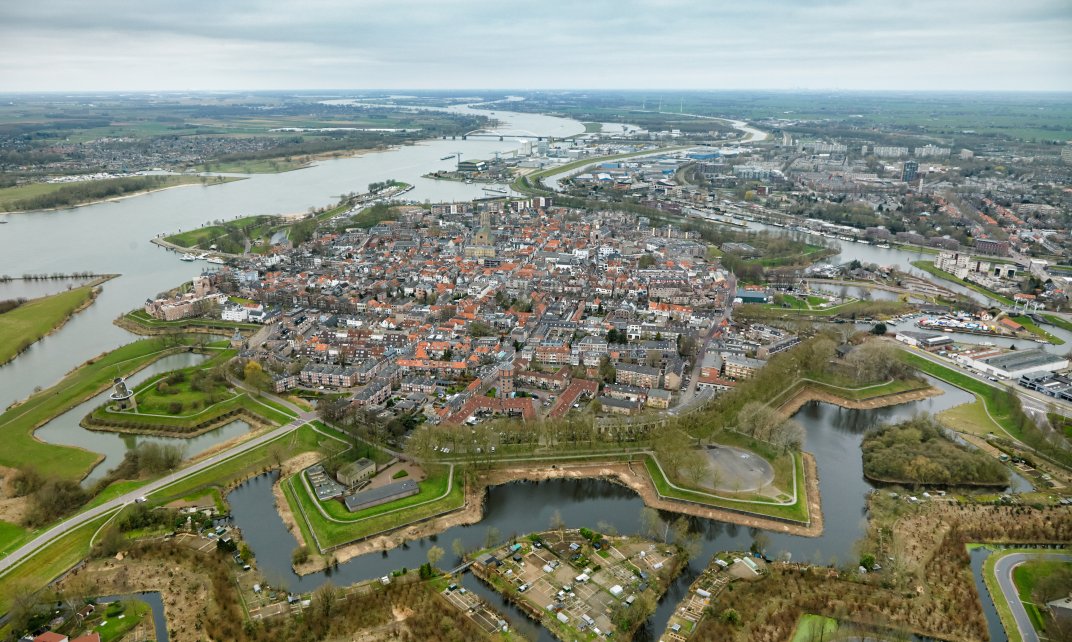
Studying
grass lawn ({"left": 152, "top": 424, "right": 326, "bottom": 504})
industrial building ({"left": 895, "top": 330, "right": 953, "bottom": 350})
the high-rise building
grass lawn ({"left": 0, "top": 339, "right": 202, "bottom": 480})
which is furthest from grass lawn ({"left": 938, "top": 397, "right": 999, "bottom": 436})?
the high-rise building

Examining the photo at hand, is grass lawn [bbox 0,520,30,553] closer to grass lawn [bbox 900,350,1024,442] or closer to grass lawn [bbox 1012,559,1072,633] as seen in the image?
grass lawn [bbox 1012,559,1072,633]

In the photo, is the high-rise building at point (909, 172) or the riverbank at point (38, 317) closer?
the riverbank at point (38, 317)

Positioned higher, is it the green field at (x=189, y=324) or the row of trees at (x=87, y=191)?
the row of trees at (x=87, y=191)

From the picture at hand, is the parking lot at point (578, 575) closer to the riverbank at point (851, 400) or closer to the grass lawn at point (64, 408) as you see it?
the riverbank at point (851, 400)

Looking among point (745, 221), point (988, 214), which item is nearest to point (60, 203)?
point (745, 221)

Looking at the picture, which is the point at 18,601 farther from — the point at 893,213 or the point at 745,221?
the point at 893,213

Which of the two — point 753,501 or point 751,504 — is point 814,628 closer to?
point 751,504

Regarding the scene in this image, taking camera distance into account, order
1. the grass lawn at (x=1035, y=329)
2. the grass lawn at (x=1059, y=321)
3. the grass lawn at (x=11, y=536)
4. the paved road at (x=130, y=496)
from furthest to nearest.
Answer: the grass lawn at (x=1059, y=321) < the grass lawn at (x=1035, y=329) < the grass lawn at (x=11, y=536) < the paved road at (x=130, y=496)

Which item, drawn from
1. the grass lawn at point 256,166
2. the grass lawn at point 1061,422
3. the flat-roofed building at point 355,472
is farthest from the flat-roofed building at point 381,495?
the grass lawn at point 256,166
